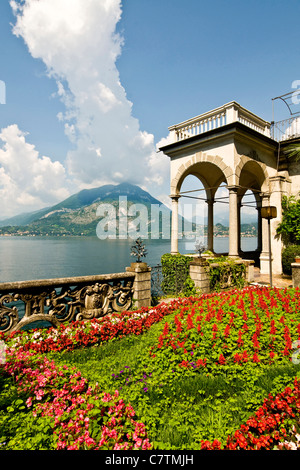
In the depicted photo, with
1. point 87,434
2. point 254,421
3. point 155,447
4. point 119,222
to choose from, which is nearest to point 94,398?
point 87,434

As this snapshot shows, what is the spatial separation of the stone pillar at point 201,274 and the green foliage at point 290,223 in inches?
250

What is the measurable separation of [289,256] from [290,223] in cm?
177

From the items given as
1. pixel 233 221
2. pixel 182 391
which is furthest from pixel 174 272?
pixel 182 391

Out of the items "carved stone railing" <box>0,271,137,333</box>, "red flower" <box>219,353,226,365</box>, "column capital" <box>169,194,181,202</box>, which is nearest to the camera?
"red flower" <box>219,353,226,365</box>

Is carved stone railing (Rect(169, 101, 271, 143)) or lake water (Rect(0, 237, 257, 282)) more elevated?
carved stone railing (Rect(169, 101, 271, 143))

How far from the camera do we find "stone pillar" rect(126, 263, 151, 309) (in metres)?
7.45

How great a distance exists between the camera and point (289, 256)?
13102mm

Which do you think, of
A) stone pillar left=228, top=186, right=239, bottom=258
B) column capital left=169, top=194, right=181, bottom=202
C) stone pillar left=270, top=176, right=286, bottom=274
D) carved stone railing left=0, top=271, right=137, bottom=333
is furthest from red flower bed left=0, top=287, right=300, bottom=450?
column capital left=169, top=194, right=181, bottom=202

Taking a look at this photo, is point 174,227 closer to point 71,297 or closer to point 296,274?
point 296,274

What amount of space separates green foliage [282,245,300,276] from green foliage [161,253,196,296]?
5418mm

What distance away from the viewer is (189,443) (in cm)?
255

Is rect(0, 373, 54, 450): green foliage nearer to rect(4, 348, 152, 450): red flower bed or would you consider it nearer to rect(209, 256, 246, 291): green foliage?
rect(4, 348, 152, 450): red flower bed

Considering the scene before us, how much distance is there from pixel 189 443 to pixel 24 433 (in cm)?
174
